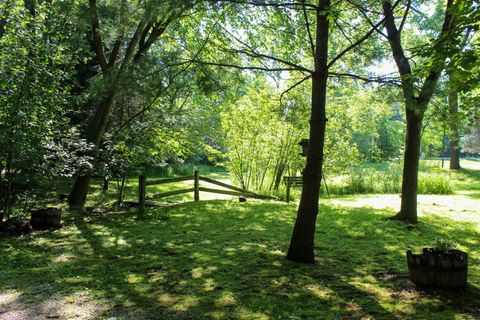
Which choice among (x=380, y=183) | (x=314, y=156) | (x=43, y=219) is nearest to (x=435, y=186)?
(x=380, y=183)

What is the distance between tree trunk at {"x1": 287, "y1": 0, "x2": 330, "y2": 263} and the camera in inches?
223

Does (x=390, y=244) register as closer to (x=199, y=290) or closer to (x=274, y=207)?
(x=199, y=290)

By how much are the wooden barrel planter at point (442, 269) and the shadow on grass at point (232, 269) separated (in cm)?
15

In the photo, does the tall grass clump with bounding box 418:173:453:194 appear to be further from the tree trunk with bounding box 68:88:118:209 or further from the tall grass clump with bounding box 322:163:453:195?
the tree trunk with bounding box 68:88:118:209

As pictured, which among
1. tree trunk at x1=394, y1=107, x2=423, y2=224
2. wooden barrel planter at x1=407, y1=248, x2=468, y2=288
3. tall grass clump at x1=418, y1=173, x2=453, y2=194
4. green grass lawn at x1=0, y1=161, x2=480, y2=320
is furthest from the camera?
tall grass clump at x1=418, y1=173, x2=453, y2=194

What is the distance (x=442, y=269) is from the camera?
14.8 feet

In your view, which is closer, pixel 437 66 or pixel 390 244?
pixel 437 66

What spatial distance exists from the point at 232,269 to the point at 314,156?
1.98 m

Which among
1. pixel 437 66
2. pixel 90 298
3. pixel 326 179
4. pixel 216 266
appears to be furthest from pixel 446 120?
pixel 326 179

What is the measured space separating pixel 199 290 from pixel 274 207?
7377mm

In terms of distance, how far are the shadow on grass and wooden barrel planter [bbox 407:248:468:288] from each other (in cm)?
15

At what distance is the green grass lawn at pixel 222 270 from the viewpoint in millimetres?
4078

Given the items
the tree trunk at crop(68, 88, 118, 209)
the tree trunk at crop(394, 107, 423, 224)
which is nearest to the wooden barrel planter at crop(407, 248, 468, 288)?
the tree trunk at crop(394, 107, 423, 224)

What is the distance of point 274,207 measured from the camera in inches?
468
